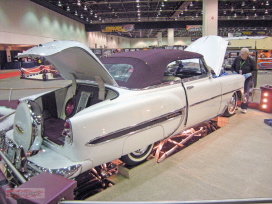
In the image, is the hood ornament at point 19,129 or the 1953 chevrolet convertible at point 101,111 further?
the hood ornament at point 19,129

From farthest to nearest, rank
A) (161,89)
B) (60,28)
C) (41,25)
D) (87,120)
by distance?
1. (60,28)
2. (41,25)
3. (161,89)
4. (87,120)

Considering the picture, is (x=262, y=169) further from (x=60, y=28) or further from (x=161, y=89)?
(x=60, y=28)

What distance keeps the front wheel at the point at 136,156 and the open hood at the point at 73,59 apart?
0.89 meters

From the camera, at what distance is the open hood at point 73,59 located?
231 centimetres

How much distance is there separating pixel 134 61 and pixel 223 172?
1798mm

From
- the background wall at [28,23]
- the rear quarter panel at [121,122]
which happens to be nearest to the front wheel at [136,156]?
the rear quarter panel at [121,122]

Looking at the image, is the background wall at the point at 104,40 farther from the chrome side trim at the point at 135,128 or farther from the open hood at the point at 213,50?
the chrome side trim at the point at 135,128

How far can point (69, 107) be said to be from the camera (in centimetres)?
338

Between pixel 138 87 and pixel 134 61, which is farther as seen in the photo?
pixel 134 61

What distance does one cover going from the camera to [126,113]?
2.45m

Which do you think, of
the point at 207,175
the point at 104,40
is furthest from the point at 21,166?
the point at 104,40

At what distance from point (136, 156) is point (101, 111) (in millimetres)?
878

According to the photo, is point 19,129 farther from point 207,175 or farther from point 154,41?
point 154,41

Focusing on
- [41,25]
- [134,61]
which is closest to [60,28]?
[41,25]
